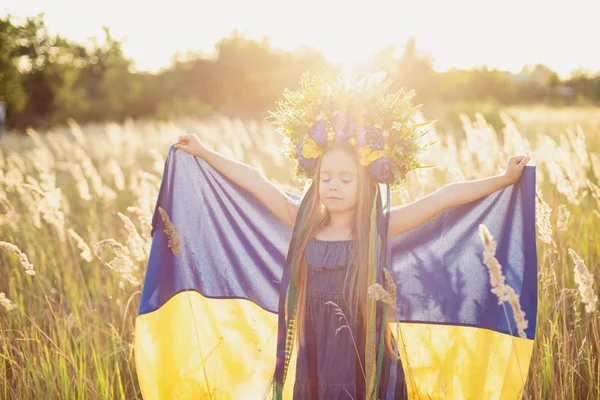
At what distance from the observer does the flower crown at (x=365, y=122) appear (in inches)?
97.6

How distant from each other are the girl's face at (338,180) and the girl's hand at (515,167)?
713 mm

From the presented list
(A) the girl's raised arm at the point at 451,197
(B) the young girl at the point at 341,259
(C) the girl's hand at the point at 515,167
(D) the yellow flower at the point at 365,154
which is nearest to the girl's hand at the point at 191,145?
(B) the young girl at the point at 341,259

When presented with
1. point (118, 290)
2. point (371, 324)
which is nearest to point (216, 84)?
point (118, 290)

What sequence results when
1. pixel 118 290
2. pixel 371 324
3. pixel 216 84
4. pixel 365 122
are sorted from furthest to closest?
Result: pixel 216 84 → pixel 118 290 → pixel 365 122 → pixel 371 324

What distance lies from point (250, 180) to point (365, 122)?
0.72m

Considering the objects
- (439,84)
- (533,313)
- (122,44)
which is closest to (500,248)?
(533,313)

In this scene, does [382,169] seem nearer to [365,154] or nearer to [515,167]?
[365,154]

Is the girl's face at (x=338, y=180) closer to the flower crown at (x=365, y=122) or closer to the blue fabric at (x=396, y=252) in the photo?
the flower crown at (x=365, y=122)

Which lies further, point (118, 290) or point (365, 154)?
point (118, 290)

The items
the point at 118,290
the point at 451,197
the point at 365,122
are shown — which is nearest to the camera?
the point at 365,122

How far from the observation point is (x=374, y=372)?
2.32 metres

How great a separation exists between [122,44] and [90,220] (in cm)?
3579

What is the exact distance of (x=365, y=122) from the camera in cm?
249

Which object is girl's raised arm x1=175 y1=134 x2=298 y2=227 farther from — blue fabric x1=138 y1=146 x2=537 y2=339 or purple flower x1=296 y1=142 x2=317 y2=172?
purple flower x1=296 y1=142 x2=317 y2=172
